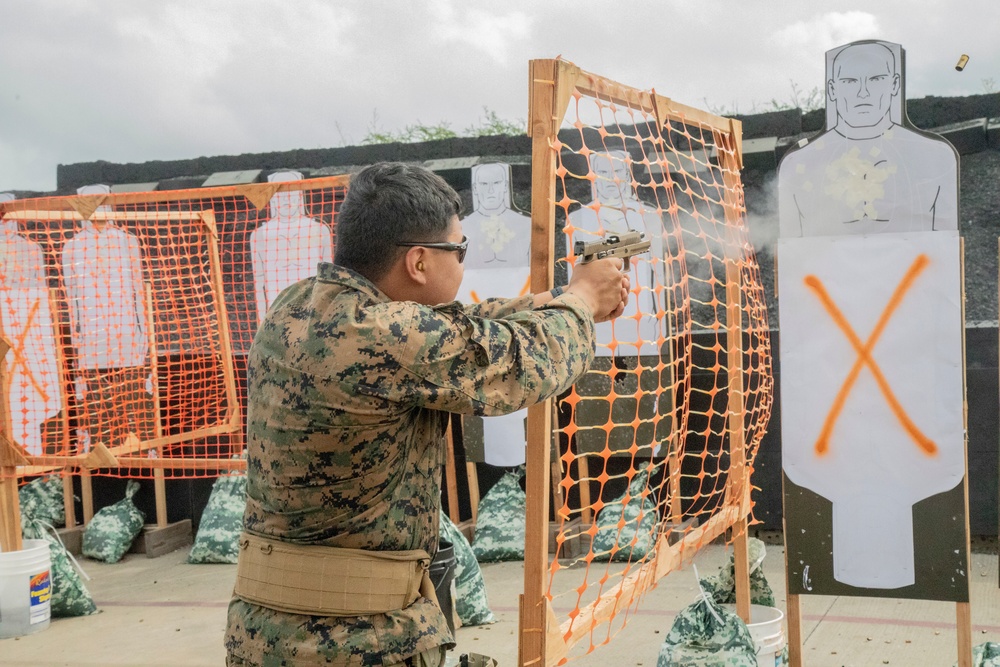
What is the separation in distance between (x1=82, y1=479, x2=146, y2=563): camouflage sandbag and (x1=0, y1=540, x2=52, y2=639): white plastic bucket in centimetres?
150

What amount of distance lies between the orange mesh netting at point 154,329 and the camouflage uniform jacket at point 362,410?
396 cm

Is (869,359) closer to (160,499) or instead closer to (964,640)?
(964,640)

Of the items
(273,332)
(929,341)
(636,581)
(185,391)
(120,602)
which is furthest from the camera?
(185,391)

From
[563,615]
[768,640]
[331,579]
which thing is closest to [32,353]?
[563,615]

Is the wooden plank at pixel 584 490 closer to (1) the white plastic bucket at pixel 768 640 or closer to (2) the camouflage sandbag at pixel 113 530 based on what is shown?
(1) the white plastic bucket at pixel 768 640

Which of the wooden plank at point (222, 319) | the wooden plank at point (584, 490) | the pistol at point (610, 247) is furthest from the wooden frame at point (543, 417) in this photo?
the wooden plank at point (222, 319)

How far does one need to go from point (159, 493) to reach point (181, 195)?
85.8 inches

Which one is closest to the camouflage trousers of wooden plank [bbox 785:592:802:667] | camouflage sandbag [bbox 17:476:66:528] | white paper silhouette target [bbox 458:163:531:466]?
wooden plank [bbox 785:592:802:667]

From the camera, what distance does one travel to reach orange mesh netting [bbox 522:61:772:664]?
8.80 feet

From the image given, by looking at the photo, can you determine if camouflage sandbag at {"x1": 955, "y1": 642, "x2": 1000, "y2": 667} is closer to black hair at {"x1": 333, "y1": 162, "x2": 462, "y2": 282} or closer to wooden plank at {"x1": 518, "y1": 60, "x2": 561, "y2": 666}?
wooden plank at {"x1": 518, "y1": 60, "x2": 561, "y2": 666}

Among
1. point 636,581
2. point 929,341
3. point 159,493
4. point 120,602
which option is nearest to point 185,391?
point 159,493

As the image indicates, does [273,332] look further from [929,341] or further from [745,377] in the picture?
[745,377]

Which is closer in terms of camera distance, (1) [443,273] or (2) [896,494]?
(1) [443,273]

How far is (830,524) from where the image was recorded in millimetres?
3240
